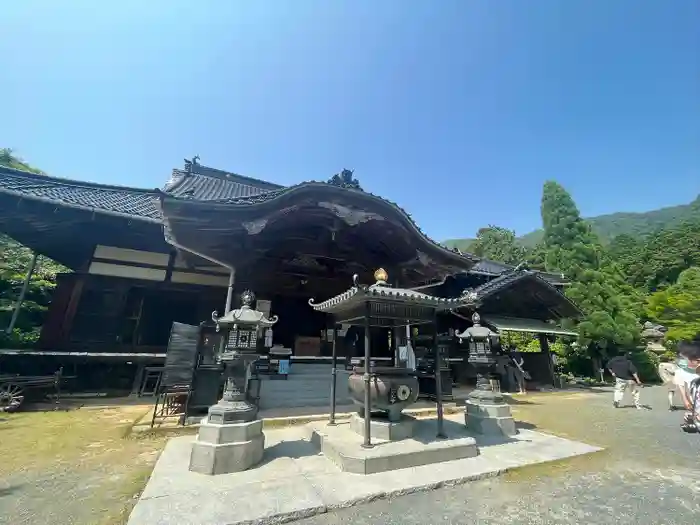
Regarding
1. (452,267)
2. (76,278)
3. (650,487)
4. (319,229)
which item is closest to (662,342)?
(452,267)

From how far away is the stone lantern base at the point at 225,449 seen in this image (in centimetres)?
378

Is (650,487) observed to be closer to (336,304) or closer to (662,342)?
(336,304)

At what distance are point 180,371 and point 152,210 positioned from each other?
247 inches

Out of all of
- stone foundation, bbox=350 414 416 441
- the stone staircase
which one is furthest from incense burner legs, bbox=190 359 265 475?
the stone staircase

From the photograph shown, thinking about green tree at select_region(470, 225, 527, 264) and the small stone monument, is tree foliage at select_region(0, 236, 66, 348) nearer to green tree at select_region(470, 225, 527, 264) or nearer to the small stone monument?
the small stone monument

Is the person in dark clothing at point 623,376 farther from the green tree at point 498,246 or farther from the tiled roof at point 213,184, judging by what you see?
the green tree at point 498,246

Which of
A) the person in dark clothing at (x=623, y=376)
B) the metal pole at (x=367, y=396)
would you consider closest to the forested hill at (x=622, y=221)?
the person in dark clothing at (x=623, y=376)

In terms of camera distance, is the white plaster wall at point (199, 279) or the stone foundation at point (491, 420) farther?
the white plaster wall at point (199, 279)

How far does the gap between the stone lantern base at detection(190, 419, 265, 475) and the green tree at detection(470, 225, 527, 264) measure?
129 ft

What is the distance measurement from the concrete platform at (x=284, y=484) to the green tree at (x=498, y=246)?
123ft

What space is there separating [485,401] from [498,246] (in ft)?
Answer: 127

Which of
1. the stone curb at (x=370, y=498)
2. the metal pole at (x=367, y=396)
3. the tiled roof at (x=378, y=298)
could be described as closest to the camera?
the stone curb at (x=370, y=498)

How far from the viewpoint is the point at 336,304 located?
4898 mm

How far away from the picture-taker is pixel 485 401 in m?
5.93
